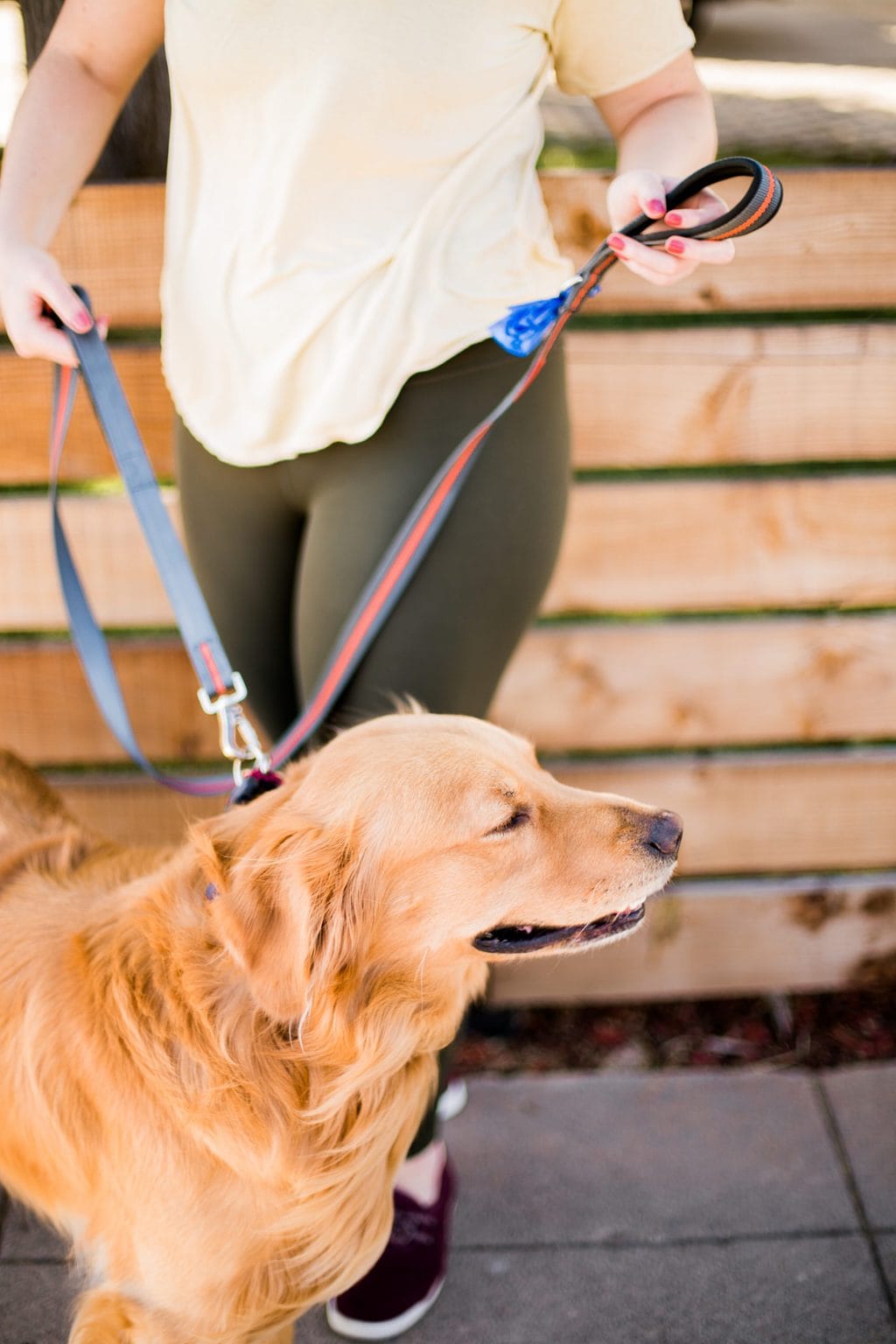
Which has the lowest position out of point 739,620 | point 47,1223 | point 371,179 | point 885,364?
point 47,1223

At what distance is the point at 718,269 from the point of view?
6.95ft

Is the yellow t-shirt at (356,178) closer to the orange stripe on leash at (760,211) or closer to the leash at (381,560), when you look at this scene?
the leash at (381,560)

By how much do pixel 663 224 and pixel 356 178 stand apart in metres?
0.41

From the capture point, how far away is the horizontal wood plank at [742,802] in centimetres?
250

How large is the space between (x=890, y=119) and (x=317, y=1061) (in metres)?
4.29

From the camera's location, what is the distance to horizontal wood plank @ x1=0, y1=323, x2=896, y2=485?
218 centimetres

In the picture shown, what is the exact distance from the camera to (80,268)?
2092mm

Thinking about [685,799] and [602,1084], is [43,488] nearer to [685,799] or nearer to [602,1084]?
[685,799]

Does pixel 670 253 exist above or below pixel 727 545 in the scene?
above

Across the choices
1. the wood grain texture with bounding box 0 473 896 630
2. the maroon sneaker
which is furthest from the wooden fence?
the maroon sneaker

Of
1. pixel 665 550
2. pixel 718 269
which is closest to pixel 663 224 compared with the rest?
pixel 718 269

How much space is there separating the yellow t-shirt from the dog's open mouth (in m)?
0.73

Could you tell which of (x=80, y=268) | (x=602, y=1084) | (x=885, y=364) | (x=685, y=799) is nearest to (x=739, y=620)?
(x=685, y=799)

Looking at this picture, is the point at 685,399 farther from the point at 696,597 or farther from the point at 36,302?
the point at 36,302
